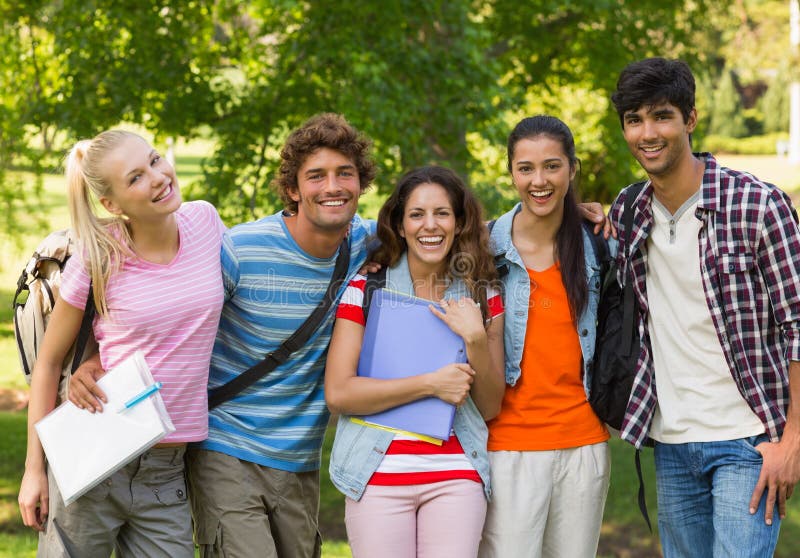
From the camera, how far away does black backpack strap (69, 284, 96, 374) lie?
10.8 feet

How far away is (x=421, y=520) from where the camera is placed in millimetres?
3330

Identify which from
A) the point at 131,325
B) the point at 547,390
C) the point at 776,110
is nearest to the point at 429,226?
the point at 547,390

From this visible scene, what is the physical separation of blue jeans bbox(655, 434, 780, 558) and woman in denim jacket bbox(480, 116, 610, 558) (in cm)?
27

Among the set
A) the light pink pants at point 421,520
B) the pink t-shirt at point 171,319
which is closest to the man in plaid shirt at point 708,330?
the light pink pants at point 421,520

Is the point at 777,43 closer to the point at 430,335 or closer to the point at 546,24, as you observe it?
the point at 546,24

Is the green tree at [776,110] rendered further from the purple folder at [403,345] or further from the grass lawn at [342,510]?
the purple folder at [403,345]

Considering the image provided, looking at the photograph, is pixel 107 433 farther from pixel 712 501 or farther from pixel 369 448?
pixel 712 501

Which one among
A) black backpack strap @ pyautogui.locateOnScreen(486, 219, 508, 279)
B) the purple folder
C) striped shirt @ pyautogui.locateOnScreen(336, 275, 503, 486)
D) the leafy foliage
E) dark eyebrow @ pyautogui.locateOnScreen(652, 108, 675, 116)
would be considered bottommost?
striped shirt @ pyautogui.locateOnScreen(336, 275, 503, 486)

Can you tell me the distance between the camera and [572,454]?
3.47m

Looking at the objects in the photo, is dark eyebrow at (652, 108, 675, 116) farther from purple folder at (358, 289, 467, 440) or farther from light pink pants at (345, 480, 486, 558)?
light pink pants at (345, 480, 486, 558)

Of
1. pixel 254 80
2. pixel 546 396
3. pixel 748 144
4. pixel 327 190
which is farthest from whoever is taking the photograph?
pixel 748 144

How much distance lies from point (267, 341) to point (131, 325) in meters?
0.54

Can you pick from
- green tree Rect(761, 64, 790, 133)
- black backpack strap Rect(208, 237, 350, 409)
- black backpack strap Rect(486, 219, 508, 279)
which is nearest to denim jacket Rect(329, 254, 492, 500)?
black backpack strap Rect(486, 219, 508, 279)

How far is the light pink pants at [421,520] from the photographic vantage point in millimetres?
3283
